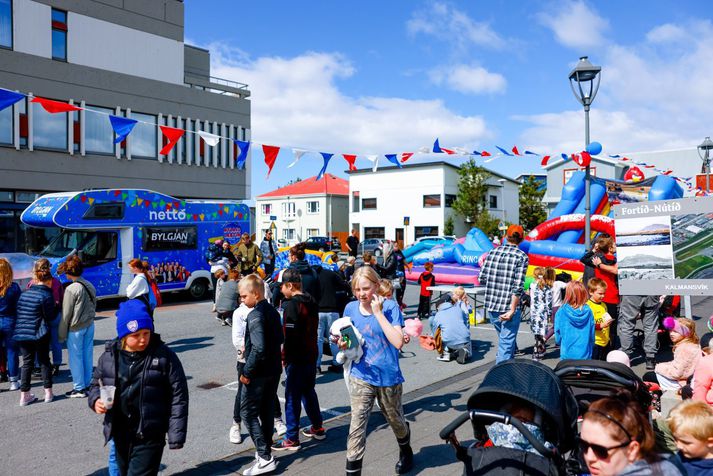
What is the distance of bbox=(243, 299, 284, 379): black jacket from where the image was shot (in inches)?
181

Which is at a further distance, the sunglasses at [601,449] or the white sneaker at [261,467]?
the white sneaker at [261,467]

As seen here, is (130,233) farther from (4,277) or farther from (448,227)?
(448,227)

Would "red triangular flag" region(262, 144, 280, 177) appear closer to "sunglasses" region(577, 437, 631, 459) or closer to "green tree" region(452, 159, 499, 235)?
"sunglasses" region(577, 437, 631, 459)

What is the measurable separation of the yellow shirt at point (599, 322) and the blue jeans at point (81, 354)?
6.24 meters

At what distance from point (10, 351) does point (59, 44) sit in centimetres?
2292

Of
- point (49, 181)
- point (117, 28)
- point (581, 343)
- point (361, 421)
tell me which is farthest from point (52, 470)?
point (117, 28)

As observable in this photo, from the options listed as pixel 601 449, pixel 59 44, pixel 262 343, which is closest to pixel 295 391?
pixel 262 343

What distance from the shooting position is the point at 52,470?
481 centimetres

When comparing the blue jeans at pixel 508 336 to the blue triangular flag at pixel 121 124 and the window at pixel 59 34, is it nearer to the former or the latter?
the blue triangular flag at pixel 121 124

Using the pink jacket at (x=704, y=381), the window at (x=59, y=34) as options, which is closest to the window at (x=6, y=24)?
the window at (x=59, y=34)

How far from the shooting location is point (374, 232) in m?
51.5

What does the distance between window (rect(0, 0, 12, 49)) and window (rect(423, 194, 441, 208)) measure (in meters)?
33.4

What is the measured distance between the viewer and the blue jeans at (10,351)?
695 centimetres

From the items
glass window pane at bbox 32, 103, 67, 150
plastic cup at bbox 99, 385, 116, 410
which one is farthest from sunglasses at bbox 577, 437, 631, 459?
glass window pane at bbox 32, 103, 67, 150
